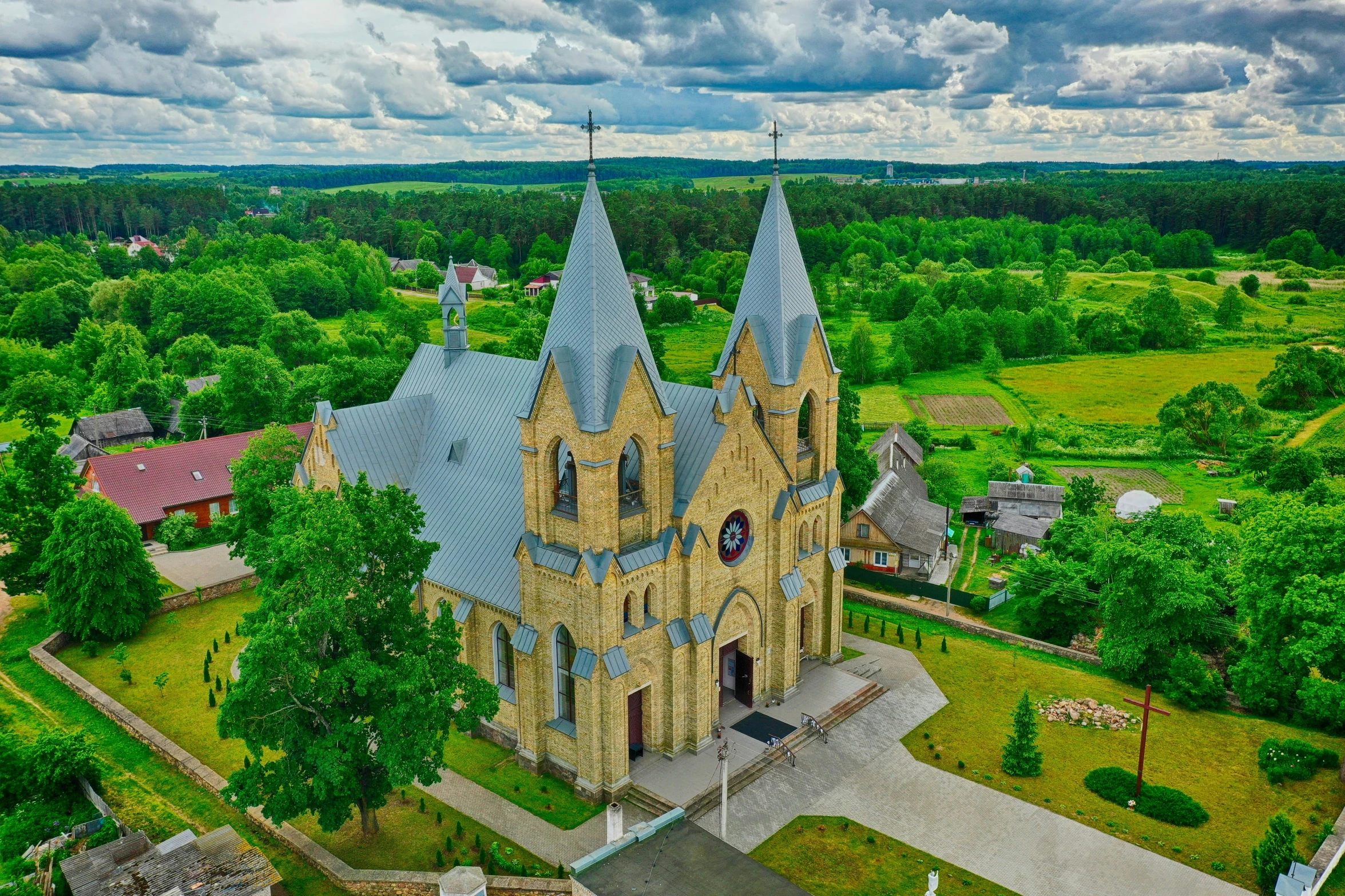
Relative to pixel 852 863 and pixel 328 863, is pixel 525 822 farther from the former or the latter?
pixel 852 863

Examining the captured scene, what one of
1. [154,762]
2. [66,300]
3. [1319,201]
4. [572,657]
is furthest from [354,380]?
[1319,201]

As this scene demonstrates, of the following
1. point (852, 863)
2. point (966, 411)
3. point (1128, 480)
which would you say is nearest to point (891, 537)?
point (852, 863)

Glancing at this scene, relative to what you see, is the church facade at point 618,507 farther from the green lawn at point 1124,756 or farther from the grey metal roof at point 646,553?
→ the green lawn at point 1124,756

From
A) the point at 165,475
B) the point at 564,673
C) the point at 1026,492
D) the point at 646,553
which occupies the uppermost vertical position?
the point at 646,553

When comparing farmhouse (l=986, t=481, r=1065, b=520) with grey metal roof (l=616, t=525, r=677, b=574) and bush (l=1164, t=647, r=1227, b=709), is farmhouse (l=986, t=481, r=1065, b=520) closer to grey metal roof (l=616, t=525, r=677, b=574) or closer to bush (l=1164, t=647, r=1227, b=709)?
bush (l=1164, t=647, r=1227, b=709)

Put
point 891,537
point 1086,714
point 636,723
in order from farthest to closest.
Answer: point 891,537 → point 1086,714 → point 636,723

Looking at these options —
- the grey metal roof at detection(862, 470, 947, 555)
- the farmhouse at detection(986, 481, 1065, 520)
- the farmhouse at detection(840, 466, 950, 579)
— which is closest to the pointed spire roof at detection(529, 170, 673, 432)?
the farmhouse at detection(840, 466, 950, 579)

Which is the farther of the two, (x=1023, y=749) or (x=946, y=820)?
(x=1023, y=749)
